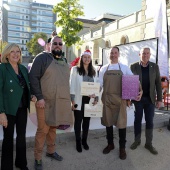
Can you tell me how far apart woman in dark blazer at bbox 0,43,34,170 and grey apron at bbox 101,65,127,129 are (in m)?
1.40

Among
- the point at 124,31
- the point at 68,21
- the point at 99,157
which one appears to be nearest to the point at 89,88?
the point at 99,157

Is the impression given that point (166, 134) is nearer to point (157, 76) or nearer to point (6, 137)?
point (157, 76)

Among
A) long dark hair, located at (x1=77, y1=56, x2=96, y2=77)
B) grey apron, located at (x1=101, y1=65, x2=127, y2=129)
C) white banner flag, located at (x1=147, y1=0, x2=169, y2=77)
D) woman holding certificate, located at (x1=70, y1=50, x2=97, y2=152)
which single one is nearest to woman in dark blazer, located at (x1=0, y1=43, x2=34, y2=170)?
woman holding certificate, located at (x1=70, y1=50, x2=97, y2=152)

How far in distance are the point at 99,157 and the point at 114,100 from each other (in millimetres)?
1030

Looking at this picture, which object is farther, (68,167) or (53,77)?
(68,167)

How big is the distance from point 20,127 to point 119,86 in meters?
1.74

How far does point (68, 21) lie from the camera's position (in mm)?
17141

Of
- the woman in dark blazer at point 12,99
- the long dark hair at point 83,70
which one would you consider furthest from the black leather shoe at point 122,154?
the woman in dark blazer at point 12,99

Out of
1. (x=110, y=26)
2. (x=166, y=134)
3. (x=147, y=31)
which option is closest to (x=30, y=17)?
(x=110, y=26)

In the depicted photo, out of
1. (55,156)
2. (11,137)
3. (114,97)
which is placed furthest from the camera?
(114,97)

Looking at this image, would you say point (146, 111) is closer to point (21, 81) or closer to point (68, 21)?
point (21, 81)

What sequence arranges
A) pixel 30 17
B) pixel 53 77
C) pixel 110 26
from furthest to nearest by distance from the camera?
pixel 30 17 < pixel 110 26 < pixel 53 77

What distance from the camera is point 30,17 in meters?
120

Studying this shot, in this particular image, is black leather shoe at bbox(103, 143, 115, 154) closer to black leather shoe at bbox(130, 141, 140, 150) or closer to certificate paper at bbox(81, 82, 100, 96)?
black leather shoe at bbox(130, 141, 140, 150)
